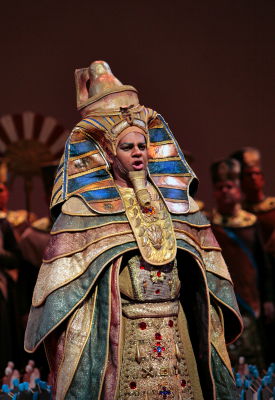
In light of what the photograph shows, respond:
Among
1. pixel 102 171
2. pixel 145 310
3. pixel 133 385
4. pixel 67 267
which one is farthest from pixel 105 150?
pixel 133 385

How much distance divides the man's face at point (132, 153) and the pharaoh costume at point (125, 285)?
47mm

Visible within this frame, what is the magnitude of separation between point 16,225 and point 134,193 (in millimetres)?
3680

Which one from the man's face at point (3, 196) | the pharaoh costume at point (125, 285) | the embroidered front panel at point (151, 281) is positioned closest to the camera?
the pharaoh costume at point (125, 285)

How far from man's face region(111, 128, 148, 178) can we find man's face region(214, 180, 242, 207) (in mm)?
3163

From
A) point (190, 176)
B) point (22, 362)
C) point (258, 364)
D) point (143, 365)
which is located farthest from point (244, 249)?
point (143, 365)

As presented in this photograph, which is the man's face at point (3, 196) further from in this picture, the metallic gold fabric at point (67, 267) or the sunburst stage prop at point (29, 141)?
the metallic gold fabric at point (67, 267)

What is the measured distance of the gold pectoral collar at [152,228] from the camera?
157 inches

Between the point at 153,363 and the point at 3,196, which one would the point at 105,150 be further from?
the point at 3,196

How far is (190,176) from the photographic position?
14.2 feet

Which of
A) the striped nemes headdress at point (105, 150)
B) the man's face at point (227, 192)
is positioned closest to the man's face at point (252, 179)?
the man's face at point (227, 192)

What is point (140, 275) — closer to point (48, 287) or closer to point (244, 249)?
point (48, 287)

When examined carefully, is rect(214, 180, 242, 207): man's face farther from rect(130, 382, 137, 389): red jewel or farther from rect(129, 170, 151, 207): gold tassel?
rect(130, 382, 137, 389): red jewel

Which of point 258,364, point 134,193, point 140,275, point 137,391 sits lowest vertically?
point 258,364

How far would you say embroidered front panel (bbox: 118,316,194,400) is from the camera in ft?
12.8
